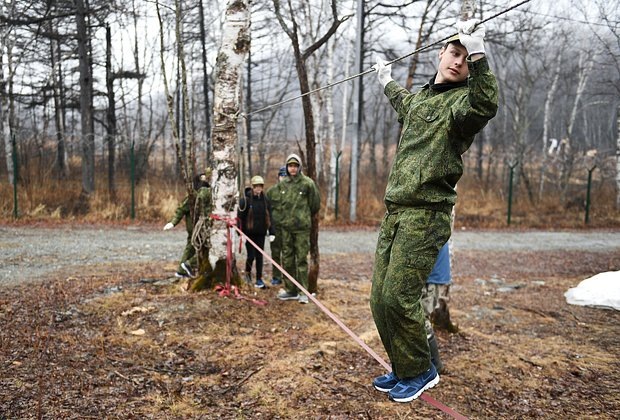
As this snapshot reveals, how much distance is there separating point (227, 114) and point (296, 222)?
181 centimetres

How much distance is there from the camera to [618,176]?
18.4 meters

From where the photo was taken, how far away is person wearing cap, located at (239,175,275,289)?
25.9ft

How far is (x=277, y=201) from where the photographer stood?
7.45m

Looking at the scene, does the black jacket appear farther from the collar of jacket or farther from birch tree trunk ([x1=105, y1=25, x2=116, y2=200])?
birch tree trunk ([x1=105, y1=25, x2=116, y2=200])

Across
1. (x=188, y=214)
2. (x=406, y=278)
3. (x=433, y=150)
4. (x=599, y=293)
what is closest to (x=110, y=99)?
(x=188, y=214)

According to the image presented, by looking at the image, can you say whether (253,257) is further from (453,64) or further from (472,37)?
(472,37)

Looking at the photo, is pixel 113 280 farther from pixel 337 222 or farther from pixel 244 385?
pixel 337 222

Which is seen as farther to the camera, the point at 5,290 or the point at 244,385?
the point at 5,290

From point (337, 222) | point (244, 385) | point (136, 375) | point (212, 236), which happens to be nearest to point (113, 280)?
point (212, 236)

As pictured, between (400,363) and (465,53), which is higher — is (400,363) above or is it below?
below

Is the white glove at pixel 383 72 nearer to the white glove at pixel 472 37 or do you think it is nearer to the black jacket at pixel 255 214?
the white glove at pixel 472 37

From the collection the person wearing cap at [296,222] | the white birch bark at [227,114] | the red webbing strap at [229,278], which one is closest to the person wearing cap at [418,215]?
the red webbing strap at [229,278]

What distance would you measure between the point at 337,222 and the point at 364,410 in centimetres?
1182

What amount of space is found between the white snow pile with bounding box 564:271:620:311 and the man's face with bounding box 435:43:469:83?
6.05 m
